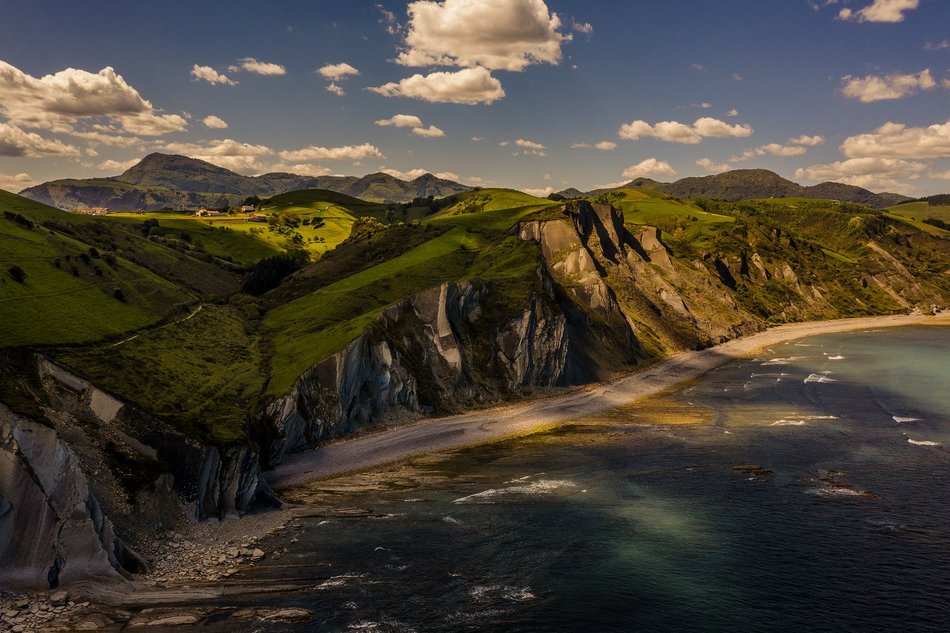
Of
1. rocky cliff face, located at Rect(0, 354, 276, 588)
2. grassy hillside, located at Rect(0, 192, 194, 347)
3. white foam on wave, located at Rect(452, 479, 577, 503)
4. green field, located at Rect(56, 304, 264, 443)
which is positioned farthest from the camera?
grassy hillside, located at Rect(0, 192, 194, 347)

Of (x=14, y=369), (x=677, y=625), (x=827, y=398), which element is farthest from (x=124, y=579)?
(x=827, y=398)

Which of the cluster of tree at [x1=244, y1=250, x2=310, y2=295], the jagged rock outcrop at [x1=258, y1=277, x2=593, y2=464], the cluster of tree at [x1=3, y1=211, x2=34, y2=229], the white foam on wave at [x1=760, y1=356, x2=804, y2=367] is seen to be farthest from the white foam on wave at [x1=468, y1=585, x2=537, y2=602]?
the white foam on wave at [x1=760, y1=356, x2=804, y2=367]

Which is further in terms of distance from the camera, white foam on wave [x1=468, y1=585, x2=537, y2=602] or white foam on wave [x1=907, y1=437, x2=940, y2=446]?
white foam on wave [x1=907, y1=437, x2=940, y2=446]

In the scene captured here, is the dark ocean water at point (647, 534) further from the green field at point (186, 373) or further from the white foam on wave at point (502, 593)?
the green field at point (186, 373)

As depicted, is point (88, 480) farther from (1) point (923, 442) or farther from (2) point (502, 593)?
(1) point (923, 442)

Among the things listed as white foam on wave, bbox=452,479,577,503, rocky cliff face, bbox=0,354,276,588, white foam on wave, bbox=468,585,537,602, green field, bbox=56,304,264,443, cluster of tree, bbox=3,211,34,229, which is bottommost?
white foam on wave, bbox=468,585,537,602

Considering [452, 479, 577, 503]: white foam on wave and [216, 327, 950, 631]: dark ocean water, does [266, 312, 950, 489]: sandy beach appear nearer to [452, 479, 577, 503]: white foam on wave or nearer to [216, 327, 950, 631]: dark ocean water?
[216, 327, 950, 631]: dark ocean water
